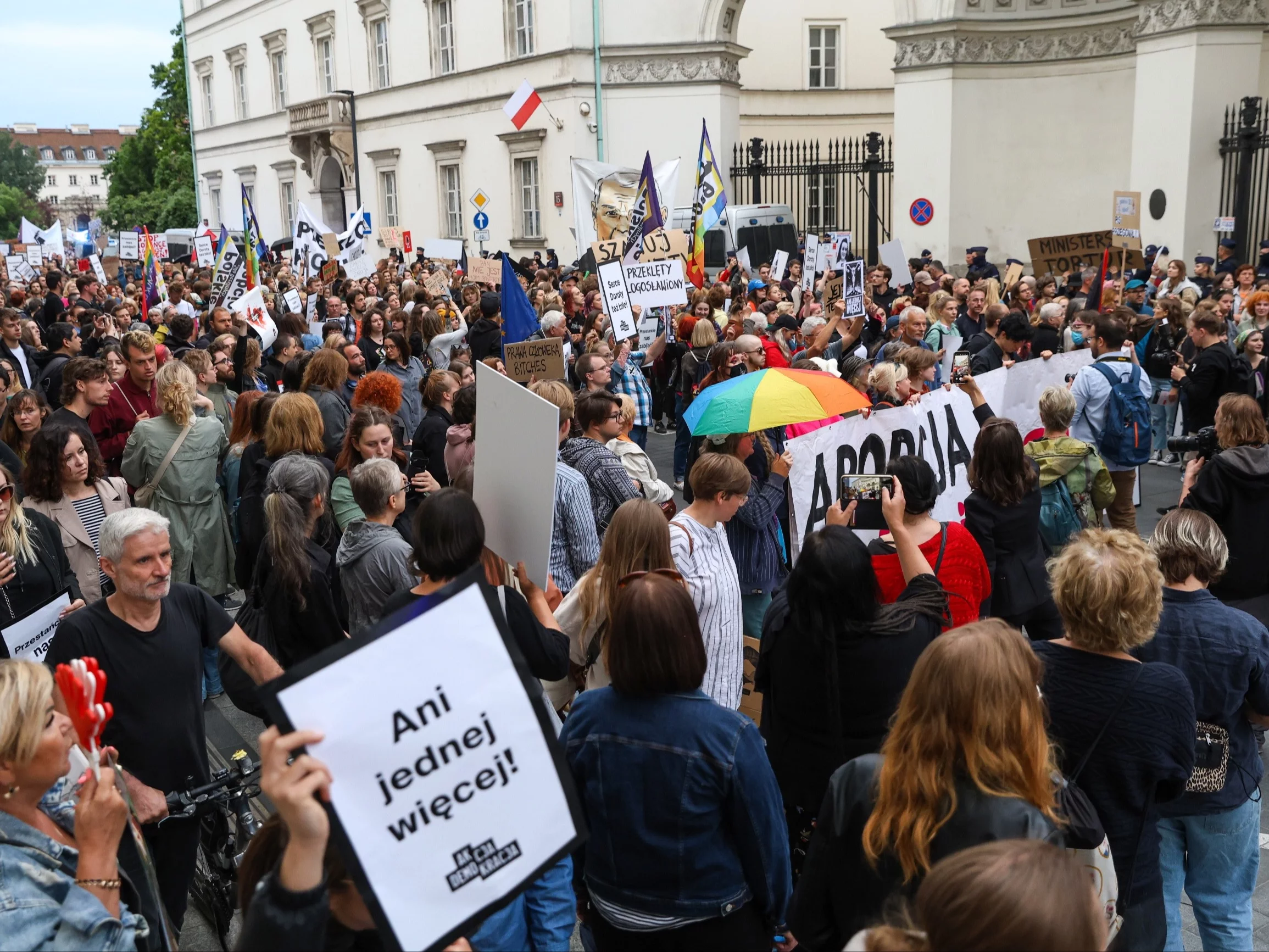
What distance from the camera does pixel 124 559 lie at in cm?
346

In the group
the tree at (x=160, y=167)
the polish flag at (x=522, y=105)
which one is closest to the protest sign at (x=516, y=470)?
the polish flag at (x=522, y=105)

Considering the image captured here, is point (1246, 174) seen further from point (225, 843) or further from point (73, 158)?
point (73, 158)

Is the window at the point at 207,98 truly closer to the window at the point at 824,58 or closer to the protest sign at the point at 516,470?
the window at the point at 824,58

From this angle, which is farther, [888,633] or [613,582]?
[613,582]

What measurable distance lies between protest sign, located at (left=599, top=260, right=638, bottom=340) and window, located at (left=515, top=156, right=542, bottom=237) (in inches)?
717

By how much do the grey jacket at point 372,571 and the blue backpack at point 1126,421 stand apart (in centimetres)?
498

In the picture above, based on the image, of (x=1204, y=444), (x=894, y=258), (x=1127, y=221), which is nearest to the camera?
(x=1204, y=444)

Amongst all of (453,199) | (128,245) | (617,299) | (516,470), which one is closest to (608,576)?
(516,470)

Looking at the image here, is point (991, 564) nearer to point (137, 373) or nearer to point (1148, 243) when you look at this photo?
point (137, 373)

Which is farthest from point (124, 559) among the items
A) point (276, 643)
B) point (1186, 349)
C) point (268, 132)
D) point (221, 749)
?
point (268, 132)

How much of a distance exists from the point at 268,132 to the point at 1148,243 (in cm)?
3120

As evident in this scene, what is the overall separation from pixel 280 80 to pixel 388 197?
8066 mm

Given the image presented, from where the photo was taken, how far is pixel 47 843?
2.37 meters

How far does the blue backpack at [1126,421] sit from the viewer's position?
7.41 metres
